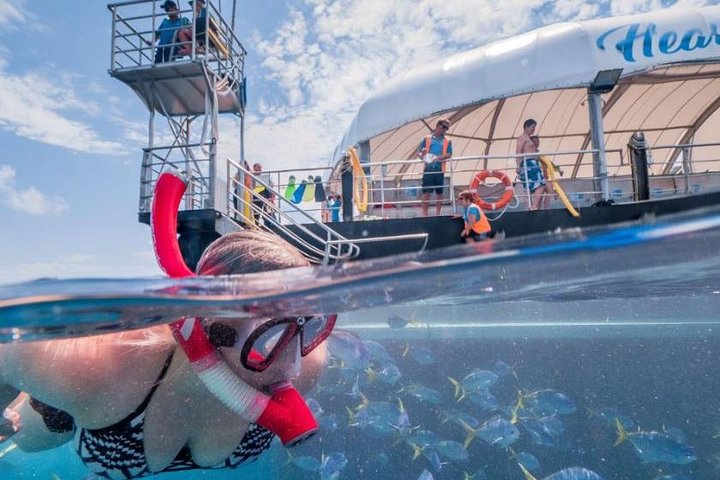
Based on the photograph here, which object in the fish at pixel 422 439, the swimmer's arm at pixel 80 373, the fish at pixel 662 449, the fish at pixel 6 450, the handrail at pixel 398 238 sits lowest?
the fish at pixel 422 439

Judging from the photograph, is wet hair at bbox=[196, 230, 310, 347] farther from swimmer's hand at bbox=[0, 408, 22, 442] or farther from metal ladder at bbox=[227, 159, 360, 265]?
metal ladder at bbox=[227, 159, 360, 265]

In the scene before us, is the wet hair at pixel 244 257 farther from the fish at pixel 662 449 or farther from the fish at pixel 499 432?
the fish at pixel 662 449

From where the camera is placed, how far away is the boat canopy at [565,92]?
384 inches

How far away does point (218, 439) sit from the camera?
203 cm

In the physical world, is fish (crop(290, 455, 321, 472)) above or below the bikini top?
below

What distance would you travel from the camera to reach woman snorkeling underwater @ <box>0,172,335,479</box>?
67.8 inches

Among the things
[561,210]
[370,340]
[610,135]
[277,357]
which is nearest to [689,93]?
[610,135]

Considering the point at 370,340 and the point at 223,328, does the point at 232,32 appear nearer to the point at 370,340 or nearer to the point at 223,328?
the point at 370,340

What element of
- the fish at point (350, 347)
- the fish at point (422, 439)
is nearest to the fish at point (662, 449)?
the fish at point (422, 439)

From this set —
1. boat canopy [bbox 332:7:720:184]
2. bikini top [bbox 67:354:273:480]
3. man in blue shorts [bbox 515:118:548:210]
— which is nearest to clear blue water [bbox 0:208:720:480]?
bikini top [bbox 67:354:273:480]

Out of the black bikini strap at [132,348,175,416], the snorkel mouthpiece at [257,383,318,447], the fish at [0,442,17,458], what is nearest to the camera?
the snorkel mouthpiece at [257,383,318,447]

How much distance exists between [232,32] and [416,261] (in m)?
10.6

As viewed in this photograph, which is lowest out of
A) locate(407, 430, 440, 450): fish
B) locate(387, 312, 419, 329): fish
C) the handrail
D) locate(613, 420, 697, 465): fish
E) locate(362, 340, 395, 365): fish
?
locate(407, 430, 440, 450): fish

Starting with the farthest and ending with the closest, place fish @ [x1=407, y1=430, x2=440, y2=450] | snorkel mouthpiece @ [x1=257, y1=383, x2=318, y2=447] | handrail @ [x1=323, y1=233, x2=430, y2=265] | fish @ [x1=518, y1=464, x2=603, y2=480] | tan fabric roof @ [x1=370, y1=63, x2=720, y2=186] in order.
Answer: tan fabric roof @ [x1=370, y1=63, x2=720, y2=186]
handrail @ [x1=323, y1=233, x2=430, y2=265]
fish @ [x1=407, y1=430, x2=440, y2=450]
fish @ [x1=518, y1=464, x2=603, y2=480]
snorkel mouthpiece @ [x1=257, y1=383, x2=318, y2=447]
